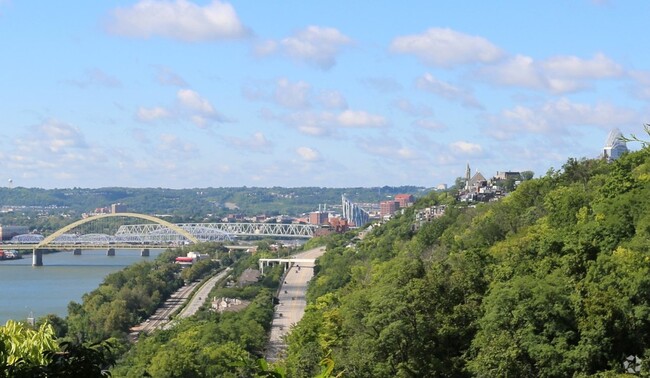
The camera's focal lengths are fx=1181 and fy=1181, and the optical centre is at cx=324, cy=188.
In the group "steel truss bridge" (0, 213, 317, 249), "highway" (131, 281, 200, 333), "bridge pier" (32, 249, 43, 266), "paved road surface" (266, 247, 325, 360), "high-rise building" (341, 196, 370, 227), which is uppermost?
"high-rise building" (341, 196, 370, 227)

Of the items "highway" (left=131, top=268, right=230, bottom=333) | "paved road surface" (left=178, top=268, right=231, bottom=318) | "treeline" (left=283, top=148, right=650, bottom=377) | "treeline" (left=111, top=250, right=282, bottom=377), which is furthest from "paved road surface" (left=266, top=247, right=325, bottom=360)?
"treeline" (left=283, top=148, right=650, bottom=377)

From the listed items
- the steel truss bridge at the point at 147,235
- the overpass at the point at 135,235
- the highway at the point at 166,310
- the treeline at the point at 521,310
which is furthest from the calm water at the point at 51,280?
the treeline at the point at 521,310

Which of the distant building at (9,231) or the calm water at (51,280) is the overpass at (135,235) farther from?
the distant building at (9,231)

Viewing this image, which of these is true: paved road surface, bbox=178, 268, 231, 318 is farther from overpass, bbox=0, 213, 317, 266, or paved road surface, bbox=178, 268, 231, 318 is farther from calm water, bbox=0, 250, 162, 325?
overpass, bbox=0, 213, 317, 266

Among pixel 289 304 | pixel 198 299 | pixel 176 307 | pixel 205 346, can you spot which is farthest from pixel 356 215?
pixel 205 346

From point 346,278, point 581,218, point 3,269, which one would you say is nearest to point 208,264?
point 3,269

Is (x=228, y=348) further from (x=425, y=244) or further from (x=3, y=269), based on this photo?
(x=3, y=269)
